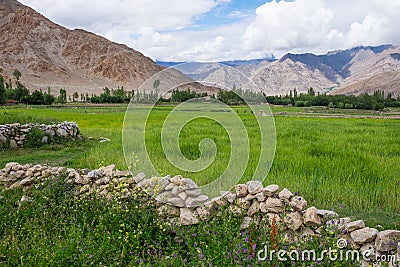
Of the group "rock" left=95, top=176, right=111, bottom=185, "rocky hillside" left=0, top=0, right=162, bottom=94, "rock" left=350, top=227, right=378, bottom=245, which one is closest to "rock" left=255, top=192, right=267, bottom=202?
"rock" left=350, top=227, right=378, bottom=245

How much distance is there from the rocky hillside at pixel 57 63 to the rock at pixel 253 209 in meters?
142

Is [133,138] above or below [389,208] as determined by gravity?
above

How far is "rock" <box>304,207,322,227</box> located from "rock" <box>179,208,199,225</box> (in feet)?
5.82

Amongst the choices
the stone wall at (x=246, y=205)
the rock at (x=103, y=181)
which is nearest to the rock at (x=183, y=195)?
the stone wall at (x=246, y=205)

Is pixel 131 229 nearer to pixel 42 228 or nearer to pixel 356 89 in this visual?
pixel 42 228

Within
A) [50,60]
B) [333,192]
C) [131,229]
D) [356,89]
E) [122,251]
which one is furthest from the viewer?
[356,89]

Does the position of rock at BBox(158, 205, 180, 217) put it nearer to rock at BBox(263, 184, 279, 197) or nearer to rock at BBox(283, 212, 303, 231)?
rock at BBox(263, 184, 279, 197)

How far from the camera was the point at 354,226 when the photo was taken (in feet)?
15.1

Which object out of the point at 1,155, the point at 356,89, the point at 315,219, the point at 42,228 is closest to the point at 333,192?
the point at 315,219

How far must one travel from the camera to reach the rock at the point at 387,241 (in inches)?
167

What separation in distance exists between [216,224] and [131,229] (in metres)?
1.37

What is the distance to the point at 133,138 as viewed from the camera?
8.30 m

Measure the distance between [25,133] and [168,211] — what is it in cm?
1003

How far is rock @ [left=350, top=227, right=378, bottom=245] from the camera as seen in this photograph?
14.4ft
